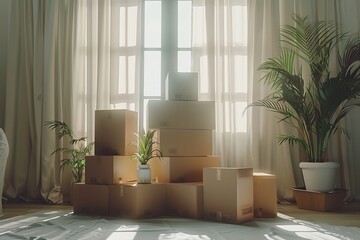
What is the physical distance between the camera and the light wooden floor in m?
2.64

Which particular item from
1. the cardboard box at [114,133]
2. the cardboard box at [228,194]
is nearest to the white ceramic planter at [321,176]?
the cardboard box at [228,194]

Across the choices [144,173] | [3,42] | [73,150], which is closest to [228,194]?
[144,173]

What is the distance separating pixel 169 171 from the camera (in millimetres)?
2795

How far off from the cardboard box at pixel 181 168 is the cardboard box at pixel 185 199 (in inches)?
3.7

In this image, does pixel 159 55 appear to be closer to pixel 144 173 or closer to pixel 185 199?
pixel 144 173

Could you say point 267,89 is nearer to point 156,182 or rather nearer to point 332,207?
point 332,207

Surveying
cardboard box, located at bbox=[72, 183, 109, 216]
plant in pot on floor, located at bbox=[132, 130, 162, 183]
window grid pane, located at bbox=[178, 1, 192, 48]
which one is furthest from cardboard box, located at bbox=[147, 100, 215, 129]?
window grid pane, located at bbox=[178, 1, 192, 48]

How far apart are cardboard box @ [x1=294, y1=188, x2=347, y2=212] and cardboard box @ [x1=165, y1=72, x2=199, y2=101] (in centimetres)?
117

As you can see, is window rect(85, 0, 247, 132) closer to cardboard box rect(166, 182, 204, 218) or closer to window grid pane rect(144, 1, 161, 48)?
window grid pane rect(144, 1, 161, 48)

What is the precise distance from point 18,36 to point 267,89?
7.74 ft

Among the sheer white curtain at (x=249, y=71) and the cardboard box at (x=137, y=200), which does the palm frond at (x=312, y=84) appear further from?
the cardboard box at (x=137, y=200)

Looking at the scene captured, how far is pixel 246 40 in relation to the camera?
3.66 metres

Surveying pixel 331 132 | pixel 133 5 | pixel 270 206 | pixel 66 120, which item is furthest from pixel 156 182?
pixel 133 5

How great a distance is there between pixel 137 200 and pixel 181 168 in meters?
0.42
